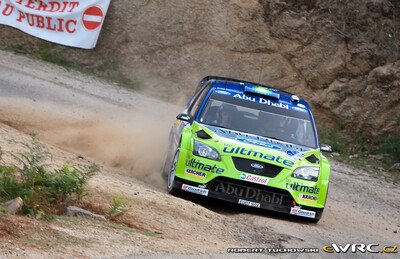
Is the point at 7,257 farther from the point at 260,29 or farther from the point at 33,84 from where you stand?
the point at 260,29

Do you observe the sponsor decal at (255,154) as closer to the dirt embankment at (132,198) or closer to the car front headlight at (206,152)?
the car front headlight at (206,152)

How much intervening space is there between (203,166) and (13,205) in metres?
3.59

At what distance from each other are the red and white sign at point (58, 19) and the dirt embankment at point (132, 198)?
2.84 m

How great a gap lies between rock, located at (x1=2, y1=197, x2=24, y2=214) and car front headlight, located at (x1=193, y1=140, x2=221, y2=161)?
140 inches

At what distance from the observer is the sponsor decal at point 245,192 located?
1117 cm

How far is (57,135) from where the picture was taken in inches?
617

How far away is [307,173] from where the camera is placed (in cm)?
1139

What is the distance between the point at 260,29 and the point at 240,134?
15878mm

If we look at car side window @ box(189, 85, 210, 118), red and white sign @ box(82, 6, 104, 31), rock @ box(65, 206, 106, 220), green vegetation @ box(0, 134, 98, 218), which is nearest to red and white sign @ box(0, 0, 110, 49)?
red and white sign @ box(82, 6, 104, 31)

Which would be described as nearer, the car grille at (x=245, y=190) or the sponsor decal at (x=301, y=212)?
the car grille at (x=245, y=190)

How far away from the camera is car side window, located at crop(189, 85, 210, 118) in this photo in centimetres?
1260

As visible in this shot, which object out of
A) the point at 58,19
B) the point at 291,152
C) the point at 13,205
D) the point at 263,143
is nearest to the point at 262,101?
the point at 263,143

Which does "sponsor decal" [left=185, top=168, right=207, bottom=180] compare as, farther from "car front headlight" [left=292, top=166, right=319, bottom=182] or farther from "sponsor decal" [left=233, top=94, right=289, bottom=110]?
"sponsor decal" [left=233, top=94, right=289, bottom=110]

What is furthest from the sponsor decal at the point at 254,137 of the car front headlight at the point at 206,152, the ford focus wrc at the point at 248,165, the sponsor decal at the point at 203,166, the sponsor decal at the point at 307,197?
the sponsor decal at the point at 307,197
